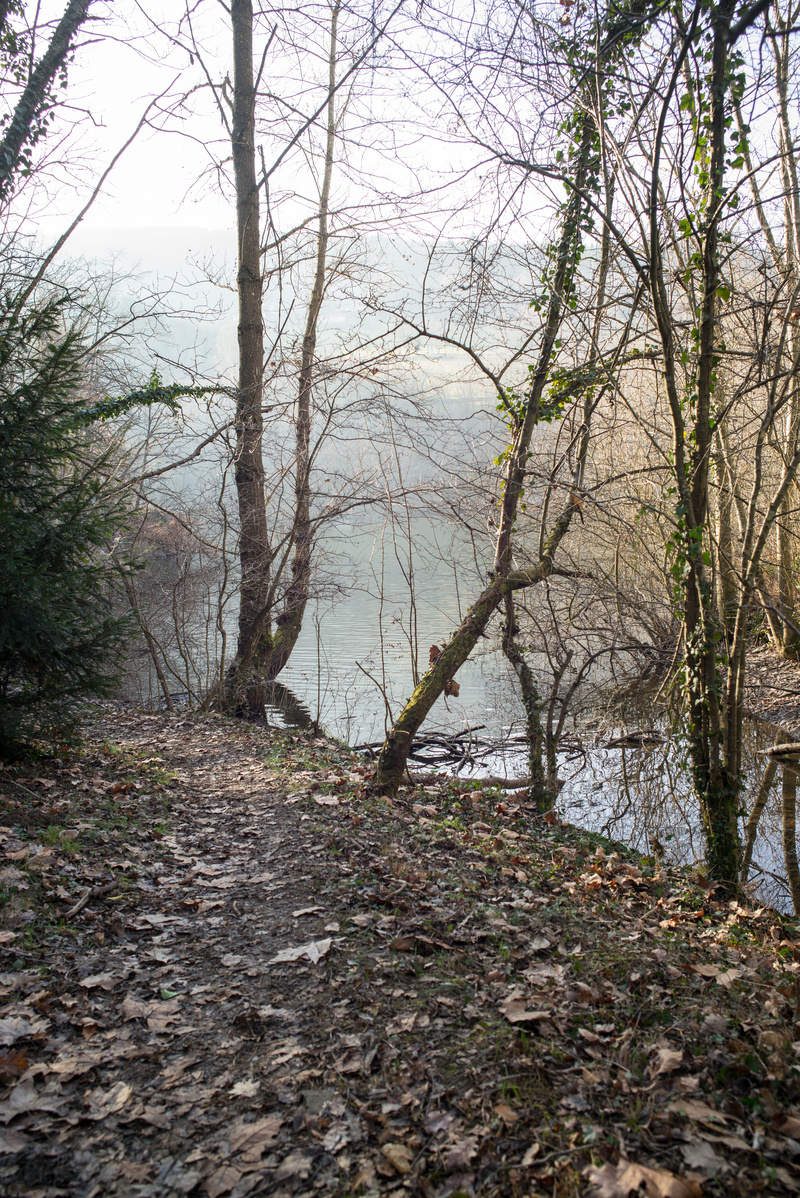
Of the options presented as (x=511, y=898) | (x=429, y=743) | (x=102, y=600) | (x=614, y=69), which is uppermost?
(x=614, y=69)

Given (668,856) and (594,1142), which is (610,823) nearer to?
(668,856)

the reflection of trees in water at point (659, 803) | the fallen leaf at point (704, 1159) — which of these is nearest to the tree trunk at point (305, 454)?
the reflection of trees in water at point (659, 803)

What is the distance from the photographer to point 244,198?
432 inches

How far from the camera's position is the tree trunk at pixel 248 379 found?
10656 millimetres

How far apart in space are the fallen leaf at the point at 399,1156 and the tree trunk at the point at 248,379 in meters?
9.16

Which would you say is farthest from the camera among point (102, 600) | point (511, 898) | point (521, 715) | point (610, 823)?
point (521, 715)

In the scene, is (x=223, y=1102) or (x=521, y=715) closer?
(x=223, y=1102)

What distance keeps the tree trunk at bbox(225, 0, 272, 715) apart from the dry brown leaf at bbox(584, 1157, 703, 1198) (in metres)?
9.50

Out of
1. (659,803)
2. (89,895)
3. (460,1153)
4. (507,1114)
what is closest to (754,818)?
(659,803)

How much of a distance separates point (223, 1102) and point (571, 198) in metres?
7.31

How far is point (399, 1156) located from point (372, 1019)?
2.38 ft

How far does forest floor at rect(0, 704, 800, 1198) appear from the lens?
209cm

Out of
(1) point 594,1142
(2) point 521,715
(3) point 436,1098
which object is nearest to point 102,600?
(3) point 436,1098

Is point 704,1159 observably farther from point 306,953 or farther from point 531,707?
point 531,707
